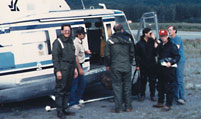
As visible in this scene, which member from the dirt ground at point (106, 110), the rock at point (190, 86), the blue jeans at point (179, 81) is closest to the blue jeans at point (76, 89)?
the dirt ground at point (106, 110)

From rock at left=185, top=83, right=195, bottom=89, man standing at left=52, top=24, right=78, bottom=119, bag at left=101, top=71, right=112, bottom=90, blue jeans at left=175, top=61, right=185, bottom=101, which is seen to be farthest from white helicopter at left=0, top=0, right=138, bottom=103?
rock at left=185, top=83, right=195, bottom=89

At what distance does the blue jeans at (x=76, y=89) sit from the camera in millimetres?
8328

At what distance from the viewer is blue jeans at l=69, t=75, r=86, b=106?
8328 mm

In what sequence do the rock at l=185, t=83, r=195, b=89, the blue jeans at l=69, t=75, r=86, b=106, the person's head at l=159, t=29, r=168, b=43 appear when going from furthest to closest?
the rock at l=185, t=83, r=195, b=89 < the blue jeans at l=69, t=75, r=86, b=106 < the person's head at l=159, t=29, r=168, b=43

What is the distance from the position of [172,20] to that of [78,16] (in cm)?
4840

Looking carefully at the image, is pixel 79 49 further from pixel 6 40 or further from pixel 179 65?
pixel 179 65

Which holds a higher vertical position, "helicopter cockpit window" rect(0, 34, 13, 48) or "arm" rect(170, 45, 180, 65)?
"helicopter cockpit window" rect(0, 34, 13, 48)

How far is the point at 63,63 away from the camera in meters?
7.38

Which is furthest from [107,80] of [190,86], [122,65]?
[190,86]

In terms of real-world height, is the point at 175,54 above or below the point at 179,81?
above

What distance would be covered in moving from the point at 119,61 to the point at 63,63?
4.29ft

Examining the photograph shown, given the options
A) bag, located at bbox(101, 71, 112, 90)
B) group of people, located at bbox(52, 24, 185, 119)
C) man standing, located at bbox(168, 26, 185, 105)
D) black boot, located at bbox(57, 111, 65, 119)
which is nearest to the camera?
group of people, located at bbox(52, 24, 185, 119)

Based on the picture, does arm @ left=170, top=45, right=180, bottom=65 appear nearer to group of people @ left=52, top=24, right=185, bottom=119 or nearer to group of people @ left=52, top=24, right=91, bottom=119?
group of people @ left=52, top=24, right=185, bottom=119

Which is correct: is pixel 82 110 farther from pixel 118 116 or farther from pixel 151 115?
pixel 151 115
